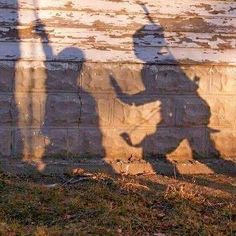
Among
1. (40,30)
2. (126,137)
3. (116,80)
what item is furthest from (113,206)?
(40,30)

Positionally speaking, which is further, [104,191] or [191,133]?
[191,133]

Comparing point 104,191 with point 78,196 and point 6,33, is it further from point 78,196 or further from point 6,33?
point 6,33

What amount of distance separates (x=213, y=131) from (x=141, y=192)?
5.65 feet

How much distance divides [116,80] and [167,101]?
0.67 metres

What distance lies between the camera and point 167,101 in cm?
675

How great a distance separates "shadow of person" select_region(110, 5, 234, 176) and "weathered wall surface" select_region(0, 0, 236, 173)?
0.5 inches

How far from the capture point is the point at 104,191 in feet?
17.9

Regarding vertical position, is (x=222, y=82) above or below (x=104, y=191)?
above

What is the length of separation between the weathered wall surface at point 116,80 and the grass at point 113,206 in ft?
1.84

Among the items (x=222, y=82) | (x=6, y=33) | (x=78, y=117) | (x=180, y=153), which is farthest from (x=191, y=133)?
(x=6, y=33)

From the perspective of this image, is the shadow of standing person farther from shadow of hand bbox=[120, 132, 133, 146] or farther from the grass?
the grass

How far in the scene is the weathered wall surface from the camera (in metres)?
6.45

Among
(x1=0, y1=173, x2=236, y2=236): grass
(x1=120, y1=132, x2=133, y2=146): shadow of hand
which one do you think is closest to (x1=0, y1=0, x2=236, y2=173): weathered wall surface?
(x1=120, y1=132, x2=133, y2=146): shadow of hand

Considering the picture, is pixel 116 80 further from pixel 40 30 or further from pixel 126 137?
pixel 40 30
